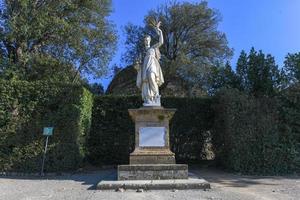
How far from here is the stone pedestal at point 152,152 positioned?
11266 millimetres

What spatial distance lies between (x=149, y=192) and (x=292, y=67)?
8.99 meters

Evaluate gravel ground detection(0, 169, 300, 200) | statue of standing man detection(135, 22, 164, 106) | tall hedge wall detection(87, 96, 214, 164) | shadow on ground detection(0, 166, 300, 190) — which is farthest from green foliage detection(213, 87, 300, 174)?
statue of standing man detection(135, 22, 164, 106)

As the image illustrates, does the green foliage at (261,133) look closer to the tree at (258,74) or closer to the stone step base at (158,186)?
the tree at (258,74)

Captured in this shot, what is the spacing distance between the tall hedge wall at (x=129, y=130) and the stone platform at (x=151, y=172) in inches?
214

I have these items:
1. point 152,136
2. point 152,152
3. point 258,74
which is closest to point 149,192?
point 152,152

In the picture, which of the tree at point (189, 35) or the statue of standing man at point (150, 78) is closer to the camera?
the statue of standing man at point (150, 78)

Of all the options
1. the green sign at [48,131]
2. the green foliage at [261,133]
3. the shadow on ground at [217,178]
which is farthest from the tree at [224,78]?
the green sign at [48,131]

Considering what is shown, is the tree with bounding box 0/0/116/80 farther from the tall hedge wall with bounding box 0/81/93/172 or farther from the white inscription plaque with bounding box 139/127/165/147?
the white inscription plaque with bounding box 139/127/165/147

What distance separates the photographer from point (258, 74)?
54.5 feet

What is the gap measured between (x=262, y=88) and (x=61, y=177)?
28.1 ft

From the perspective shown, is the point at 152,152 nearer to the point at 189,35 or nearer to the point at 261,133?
the point at 261,133

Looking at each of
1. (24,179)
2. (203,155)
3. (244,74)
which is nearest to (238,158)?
(203,155)

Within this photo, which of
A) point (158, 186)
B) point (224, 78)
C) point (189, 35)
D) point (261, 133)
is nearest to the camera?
point (158, 186)

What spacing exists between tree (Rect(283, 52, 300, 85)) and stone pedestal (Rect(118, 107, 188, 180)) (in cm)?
630
